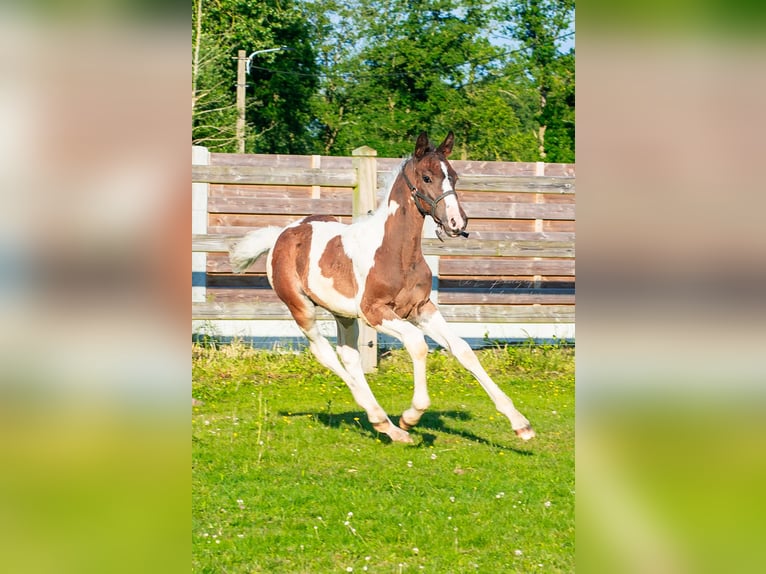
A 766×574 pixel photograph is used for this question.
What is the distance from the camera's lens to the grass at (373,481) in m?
3.74

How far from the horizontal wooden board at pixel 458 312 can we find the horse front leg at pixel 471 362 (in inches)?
132

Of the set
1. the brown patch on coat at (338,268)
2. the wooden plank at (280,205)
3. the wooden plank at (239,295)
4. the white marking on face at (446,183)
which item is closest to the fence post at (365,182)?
the wooden plank at (280,205)

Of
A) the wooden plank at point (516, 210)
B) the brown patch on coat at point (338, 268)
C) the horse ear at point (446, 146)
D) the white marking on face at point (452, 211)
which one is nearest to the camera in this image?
the white marking on face at point (452, 211)

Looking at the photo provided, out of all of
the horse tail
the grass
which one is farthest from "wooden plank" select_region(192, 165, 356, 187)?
the horse tail

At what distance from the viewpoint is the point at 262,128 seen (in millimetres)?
27062

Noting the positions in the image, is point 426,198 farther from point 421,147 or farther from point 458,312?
point 458,312

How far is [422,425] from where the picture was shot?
681cm

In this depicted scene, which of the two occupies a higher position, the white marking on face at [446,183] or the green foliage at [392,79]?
the green foliage at [392,79]

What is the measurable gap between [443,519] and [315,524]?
59 centimetres

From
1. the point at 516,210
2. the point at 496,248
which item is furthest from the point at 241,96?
the point at 496,248

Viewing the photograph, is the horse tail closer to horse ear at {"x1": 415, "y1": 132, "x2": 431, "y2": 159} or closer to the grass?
the grass

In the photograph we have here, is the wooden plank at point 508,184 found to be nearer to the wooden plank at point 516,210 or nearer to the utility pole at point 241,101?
the wooden plank at point 516,210
